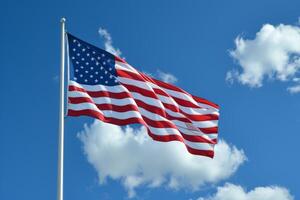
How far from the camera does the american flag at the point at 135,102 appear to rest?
23281 millimetres

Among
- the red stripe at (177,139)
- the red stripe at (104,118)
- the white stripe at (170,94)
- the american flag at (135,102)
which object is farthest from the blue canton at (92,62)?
the red stripe at (177,139)

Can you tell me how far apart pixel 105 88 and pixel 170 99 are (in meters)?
2.50

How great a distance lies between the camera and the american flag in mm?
23281

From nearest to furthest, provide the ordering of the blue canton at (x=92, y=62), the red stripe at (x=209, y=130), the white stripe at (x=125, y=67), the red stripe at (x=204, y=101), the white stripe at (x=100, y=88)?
the white stripe at (x=100, y=88) < the blue canton at (x=92, y=62) < the white stripe at (x=125, y=67) < the red stripe at (x=209, y=130) < the red stripe at (x=204, y=101)

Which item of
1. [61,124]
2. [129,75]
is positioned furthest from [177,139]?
[61,124]

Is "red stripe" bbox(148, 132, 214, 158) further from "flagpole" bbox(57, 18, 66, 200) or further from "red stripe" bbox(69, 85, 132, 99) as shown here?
"flagpole" bbox(57, 18, 66, 200)

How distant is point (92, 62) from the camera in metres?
24.4

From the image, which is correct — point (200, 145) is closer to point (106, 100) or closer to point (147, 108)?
point (147, 108)

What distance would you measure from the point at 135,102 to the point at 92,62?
6.45ft

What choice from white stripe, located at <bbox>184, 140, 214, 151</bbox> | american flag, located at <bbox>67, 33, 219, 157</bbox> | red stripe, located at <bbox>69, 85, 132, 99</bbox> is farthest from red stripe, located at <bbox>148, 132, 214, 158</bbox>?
red stripe, located at <bbox>69, 85, 132, 99</bbox>

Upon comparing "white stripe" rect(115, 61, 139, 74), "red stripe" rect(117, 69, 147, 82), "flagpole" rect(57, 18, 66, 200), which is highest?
"white stripe" rect(115, 61, 139, 74)

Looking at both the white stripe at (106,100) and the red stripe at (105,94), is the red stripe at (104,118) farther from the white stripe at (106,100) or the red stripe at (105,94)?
the red stripe at (105,94)

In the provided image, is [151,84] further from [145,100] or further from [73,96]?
[73,96]

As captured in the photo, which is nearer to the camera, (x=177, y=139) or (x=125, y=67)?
(x=177, y=139)
